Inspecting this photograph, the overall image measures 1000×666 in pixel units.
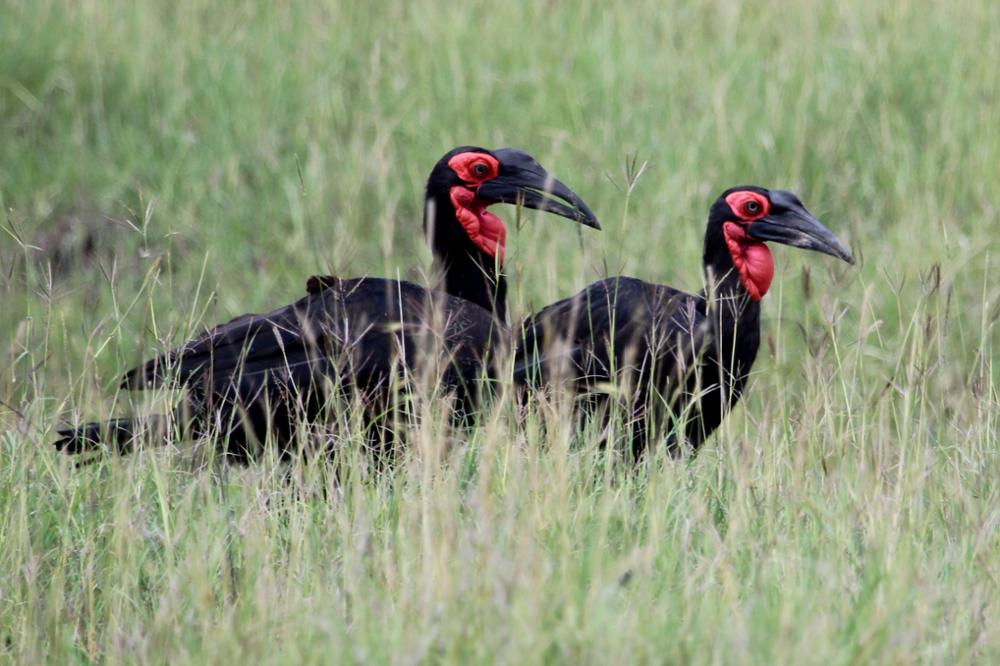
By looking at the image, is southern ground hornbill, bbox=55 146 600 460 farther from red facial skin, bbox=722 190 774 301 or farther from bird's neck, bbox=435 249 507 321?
red facial skin, bbox=722 190 774 301

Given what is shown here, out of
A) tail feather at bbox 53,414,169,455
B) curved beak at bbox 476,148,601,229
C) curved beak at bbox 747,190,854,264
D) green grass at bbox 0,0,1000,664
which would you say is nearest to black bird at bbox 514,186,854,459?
curved beak at bbox 747,190,854,264

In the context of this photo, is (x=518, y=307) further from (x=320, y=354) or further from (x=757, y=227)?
(x=757, y=227)

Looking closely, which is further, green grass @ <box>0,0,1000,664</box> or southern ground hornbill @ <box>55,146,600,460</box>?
southern ground hornbill @ <box>55,146,600,460</box>

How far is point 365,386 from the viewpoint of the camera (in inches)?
164

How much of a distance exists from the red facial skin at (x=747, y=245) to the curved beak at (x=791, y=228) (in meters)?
0.03

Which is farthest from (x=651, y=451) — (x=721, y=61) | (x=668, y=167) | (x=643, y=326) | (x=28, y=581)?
(x=721, y=61)

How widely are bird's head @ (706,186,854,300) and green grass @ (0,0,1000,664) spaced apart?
0.99 ft

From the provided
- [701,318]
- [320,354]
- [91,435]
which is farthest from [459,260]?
[91,435]

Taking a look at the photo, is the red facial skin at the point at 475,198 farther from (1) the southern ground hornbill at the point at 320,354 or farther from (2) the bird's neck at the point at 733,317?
(2) the bird's neck at the point at 733,317

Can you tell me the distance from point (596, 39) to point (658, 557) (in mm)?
4571

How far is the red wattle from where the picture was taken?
14.5 feet

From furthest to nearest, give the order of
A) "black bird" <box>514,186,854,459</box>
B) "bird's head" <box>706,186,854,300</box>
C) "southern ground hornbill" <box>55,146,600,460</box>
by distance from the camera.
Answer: "bird's head" <box>706,186,854,300</box>, "black bird" <box>514,186,854,459</box>, "southern ground hornbill" <box>55,146,600,460</box>

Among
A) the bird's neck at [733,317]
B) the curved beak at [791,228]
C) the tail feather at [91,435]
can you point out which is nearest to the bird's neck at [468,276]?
the bird's neck at [733,317]

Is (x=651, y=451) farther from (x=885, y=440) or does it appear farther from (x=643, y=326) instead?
(x=885, y=440)
